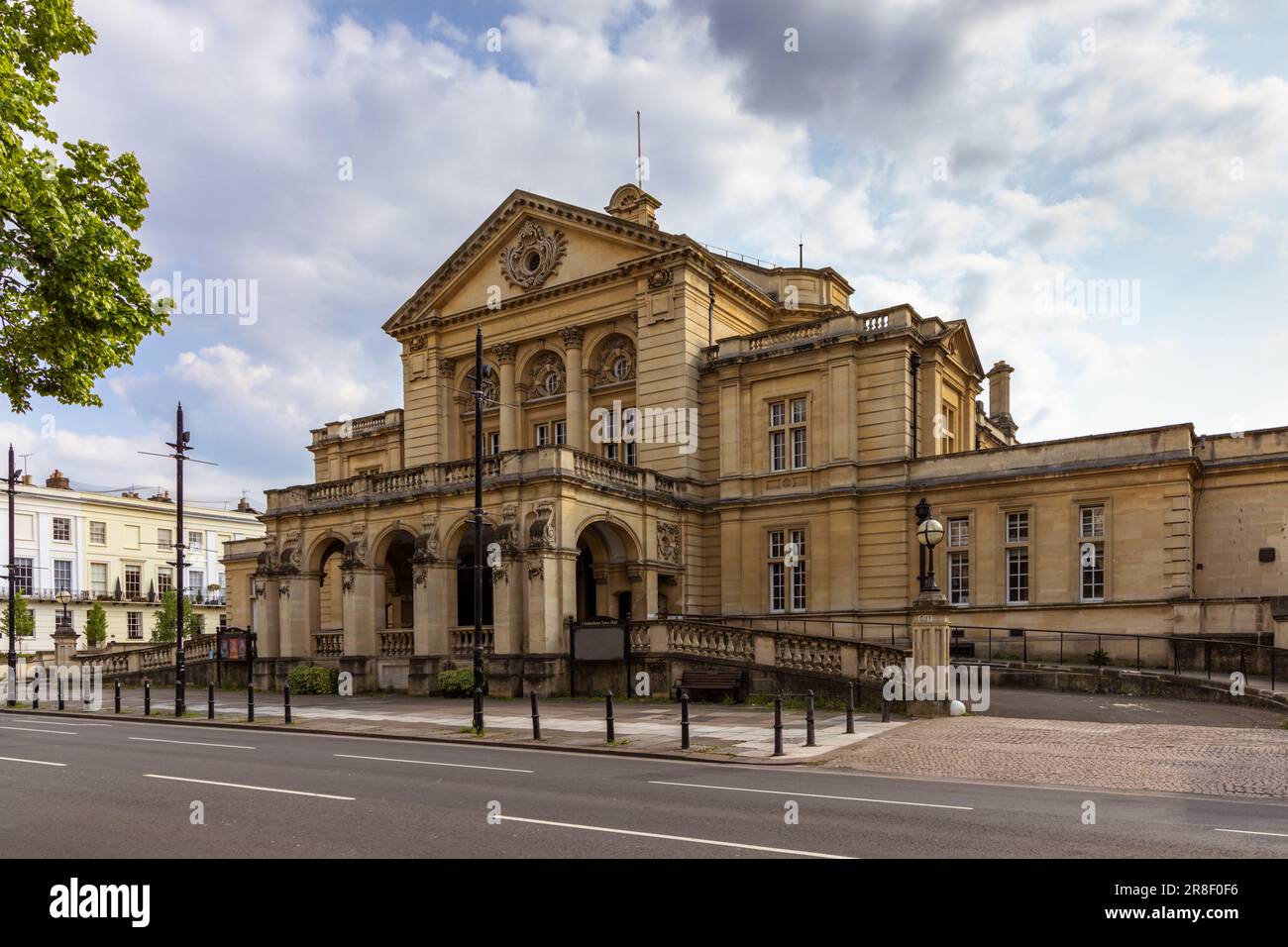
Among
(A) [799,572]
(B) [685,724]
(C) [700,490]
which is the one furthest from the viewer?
(C) [700,490]

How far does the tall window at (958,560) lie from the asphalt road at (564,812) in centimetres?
1867

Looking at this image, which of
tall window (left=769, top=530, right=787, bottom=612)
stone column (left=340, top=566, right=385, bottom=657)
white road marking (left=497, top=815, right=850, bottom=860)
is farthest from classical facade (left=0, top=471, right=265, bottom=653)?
white road marking (left=497, top=815, right=850, bottom=860)

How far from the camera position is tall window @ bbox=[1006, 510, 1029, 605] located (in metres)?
30.9

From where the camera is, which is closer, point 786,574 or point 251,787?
point 251,787

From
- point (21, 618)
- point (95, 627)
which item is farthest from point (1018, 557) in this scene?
point (21, 618)

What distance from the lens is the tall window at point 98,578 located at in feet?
224

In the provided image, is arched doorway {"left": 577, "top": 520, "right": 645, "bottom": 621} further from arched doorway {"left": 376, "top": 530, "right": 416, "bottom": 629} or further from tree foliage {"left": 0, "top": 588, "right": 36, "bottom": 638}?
tree foliage {"left": 0, "top": 588, "right": 36, "bottom": 638}

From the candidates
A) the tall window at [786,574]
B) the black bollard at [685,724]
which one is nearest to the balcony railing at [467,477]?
the tall window at [786,574]

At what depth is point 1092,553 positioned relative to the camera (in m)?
29.7

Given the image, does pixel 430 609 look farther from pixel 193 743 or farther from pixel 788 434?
pixel 788 434

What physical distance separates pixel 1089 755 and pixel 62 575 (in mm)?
70163

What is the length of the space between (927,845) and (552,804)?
4.48 m

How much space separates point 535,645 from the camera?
28344 millimetres
